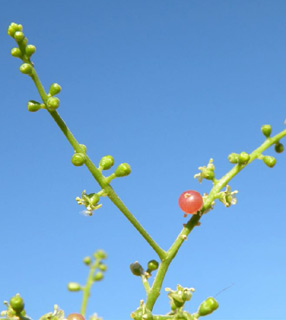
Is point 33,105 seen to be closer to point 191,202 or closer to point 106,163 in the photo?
point 106,163

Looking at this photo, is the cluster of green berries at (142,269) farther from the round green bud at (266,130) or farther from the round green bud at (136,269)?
the round green bud at (266,130)

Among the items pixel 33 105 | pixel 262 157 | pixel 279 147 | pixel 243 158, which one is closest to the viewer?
pixel 33 105

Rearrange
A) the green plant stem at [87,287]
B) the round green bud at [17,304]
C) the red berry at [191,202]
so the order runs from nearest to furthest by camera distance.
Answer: the round green bud at [17,304]
the red berry at [191,202]
the green plant stem at [87,287]

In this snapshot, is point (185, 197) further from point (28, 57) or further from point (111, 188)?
point (28, 57)

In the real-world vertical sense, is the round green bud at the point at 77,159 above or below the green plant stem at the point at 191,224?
above

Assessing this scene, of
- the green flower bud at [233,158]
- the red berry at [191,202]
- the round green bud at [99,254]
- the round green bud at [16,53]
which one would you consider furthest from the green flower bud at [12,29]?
the round green bud at [99,254]

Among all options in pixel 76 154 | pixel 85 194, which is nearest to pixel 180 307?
pixel 85 194

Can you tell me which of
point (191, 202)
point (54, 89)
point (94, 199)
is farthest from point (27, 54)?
point (191, 202)
